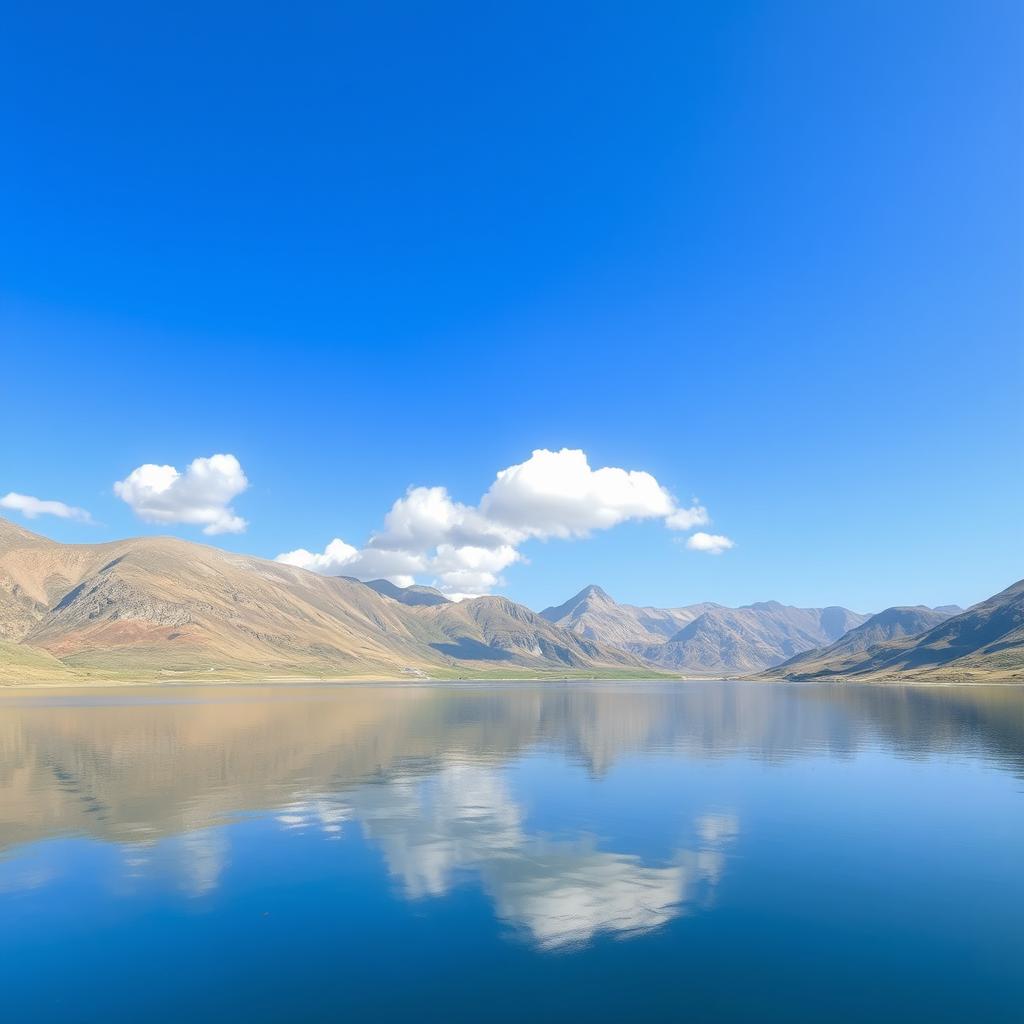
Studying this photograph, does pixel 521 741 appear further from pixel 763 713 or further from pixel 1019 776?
pixel 763 713

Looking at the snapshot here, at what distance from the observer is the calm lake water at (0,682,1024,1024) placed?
887 inches

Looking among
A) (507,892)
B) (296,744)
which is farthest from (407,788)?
(296,744)

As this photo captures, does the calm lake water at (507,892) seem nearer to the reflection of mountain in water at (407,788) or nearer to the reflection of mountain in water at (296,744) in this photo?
the reflection of mountain in water at (407,788)

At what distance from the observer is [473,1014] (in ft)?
69.1

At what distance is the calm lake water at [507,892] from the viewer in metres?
22.5

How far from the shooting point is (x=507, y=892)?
31.7 metres

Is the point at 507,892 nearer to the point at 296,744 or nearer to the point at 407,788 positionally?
the point at 407,788

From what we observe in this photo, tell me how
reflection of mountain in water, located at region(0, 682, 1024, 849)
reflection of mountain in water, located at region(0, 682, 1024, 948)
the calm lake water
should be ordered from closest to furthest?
the calm lake water, reflection of mountain in water, located at region(0, 682, 1024, 948), reflection of mountain in water, located at region(0, 682, 1024, 849)

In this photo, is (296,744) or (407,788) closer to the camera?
(407,788)

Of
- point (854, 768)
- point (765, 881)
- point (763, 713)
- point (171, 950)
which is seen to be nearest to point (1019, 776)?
point (854, 768)

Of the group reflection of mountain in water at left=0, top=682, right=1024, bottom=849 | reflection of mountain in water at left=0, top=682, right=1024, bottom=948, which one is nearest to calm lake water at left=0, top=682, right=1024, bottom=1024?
reflection of mountain in water at left=0, top=682, right=1024, bottom=948

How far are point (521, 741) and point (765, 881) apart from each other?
66791 millimetres

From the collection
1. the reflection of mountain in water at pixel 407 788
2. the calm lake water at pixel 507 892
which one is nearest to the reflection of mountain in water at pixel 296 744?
the reflection of mountain in water at pixel 407 788

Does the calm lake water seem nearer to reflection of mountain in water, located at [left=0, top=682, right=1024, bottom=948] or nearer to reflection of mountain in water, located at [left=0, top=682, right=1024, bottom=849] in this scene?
reflection of mountain in water, located at [left=0, top=682, right=1024, bottom=948]
